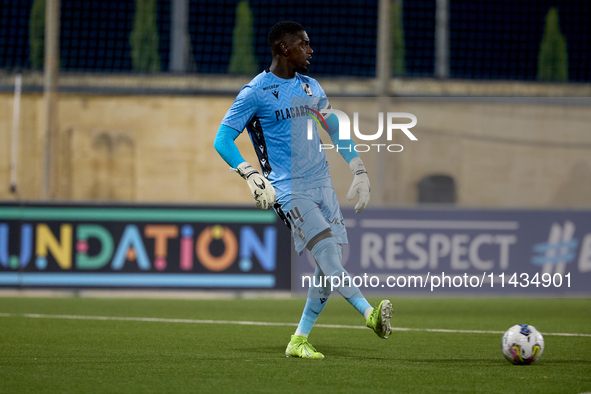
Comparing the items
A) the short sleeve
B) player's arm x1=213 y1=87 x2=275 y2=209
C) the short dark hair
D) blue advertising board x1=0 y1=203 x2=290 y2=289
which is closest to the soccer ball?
player's arm x1=213 y1=87 x2=275 y2=209

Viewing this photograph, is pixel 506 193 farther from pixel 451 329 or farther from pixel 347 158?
pixel 347 158

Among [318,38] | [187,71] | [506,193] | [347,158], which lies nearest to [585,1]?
[506,193]

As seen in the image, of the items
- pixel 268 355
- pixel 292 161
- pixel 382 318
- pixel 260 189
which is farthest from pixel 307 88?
pixel 268 355

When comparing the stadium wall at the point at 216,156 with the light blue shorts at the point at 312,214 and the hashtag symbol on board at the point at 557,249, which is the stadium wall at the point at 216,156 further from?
the light blue shorts at the point at 312,214

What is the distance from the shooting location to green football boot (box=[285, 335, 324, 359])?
4961 millimetres

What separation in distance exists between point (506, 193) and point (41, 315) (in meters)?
9.07

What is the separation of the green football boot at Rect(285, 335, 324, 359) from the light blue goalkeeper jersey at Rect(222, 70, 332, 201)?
2.95 feet

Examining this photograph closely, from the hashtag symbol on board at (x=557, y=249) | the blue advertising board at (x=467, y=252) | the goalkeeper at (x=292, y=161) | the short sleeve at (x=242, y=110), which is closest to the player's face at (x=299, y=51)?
the goalkeeper at (x=292, y=161)

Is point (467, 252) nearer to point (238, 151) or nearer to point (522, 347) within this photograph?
point (522, 347)

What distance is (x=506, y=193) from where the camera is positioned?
14.2 m

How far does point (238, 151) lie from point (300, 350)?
1298 mm

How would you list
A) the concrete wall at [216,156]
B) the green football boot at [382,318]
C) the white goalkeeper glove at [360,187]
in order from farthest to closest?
1. the concrete wall at [216,156]
2. the white goalkeeper glove at [360,187]
3. the green football boot at [382,318]

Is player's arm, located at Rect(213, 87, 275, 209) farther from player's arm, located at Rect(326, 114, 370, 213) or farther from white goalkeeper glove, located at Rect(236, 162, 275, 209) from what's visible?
player's arm, located at Rect(326, 114, 370, 213)

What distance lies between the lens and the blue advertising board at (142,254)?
9.88 meters
